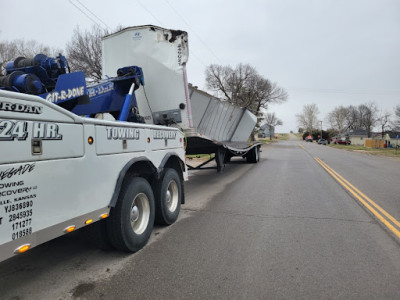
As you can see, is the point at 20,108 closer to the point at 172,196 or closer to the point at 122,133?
the point at 122,133

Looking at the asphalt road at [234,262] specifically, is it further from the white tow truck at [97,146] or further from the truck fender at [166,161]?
the truck fender at [166,161]

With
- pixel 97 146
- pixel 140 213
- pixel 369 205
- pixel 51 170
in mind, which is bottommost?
pixel 369 205

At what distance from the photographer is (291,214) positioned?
606cm

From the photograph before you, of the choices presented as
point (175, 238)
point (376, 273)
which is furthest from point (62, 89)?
point (376, 273)

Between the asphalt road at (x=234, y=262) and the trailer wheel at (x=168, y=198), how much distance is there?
206 mm

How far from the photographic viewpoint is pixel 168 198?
529 centimetres

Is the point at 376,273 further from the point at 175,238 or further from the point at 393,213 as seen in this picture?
the point at 393,213

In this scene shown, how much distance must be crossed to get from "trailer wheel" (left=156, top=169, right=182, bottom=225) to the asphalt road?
Answer: 0.68 ft

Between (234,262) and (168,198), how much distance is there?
1.88m

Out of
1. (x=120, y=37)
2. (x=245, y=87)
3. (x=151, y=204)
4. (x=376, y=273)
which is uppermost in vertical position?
(x=245, y=87)

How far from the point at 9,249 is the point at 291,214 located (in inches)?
198

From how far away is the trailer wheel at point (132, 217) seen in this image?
3652 millimetres

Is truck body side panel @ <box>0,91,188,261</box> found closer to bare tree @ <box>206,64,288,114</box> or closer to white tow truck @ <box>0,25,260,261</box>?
white tow truck @ <box>0,25,260,261</box>

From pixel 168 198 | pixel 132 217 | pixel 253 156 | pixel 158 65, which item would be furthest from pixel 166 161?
pixel 253 156
